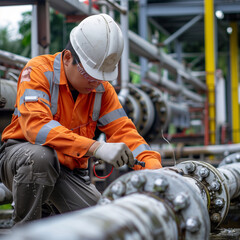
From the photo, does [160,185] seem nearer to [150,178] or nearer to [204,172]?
[150,178]

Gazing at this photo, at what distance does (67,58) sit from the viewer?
251 cm

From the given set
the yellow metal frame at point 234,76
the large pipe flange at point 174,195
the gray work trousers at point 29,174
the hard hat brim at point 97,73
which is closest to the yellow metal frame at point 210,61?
the yellow metal frame at point 234,76

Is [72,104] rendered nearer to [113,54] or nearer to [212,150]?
[113,54]

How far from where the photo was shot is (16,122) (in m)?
2.41

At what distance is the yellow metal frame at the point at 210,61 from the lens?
10203mm

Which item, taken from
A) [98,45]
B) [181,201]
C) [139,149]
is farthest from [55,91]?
[181,201]

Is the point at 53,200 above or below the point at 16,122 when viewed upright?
below

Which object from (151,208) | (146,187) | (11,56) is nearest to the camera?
(151,208)

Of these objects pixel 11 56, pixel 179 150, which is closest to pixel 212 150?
pixel 179 150

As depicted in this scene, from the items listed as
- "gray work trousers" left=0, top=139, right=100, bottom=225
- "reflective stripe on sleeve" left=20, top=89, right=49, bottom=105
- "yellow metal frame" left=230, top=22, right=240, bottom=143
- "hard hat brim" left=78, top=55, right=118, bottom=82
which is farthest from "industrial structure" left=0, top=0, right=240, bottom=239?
"yellow metal frame" left=230, top=22, right=240, bottom=143

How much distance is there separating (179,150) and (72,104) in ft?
18.4

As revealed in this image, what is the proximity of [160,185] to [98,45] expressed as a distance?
101 centimetres

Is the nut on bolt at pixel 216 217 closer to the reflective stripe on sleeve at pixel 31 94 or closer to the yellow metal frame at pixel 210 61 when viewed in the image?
the reflective stripe on sleeve at pixel 31 94

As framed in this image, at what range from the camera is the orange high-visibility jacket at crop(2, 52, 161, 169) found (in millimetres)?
2135
